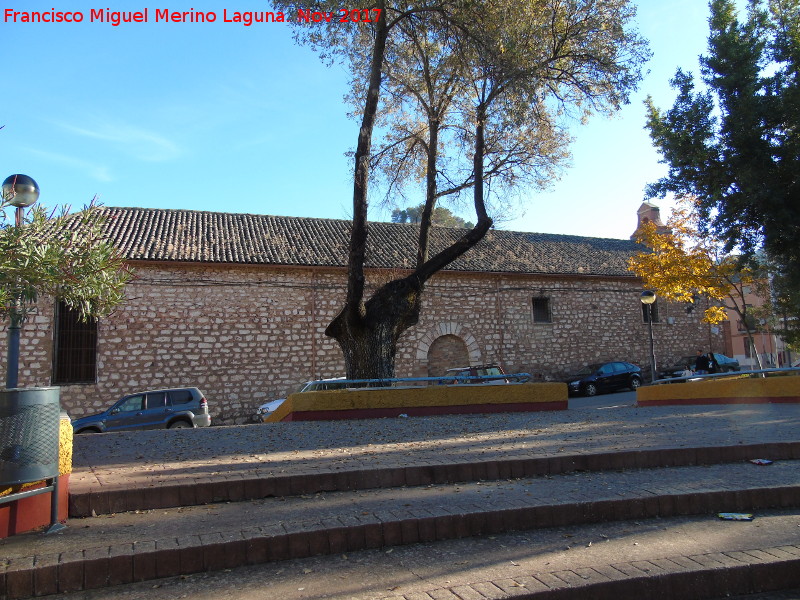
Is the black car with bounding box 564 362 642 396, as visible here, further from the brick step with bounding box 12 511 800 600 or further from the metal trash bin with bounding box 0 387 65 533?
the metal trash bin with bounding box 0 387 65 533

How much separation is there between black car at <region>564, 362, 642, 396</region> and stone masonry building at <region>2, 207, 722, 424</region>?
114 cm

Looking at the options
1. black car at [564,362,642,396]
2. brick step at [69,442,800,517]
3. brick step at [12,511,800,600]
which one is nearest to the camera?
brick step at [12,511,800,600]

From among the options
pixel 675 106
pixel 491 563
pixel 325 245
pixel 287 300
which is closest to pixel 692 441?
pixel 491 563

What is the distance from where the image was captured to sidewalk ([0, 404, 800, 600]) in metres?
3.64

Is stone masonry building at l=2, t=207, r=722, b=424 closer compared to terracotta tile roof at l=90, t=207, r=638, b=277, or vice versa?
stone masonry building at l=2, t=207, r=722, b=424

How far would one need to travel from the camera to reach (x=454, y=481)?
5773 mm

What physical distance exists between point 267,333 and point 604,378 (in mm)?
13280

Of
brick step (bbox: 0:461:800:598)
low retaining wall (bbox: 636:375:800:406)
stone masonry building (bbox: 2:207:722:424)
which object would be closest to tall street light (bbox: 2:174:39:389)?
brick step (bbox: 0:461:800:598)

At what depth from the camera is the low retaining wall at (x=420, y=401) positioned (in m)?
11.0

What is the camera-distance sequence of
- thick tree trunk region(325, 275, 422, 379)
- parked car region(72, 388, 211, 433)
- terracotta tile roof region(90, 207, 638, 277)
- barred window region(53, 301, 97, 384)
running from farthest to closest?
1. terracotta tile roof region(90, 207, 638, 277)
2. barred window region(53, 301, 97, 384)
3. parked car region(72, 388, 211, 433)
4. thick tree trunk region(325, 275, 422, 379)

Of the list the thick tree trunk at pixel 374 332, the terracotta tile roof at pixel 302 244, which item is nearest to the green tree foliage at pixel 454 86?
the thick tree trunk at pixel 374 332

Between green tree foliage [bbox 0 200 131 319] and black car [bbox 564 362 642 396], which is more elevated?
green tree foliage [bbox 0 200 131 319]

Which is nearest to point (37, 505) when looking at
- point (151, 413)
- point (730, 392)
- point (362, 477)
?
point (362, 477)

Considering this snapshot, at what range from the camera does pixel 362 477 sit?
551 cm
